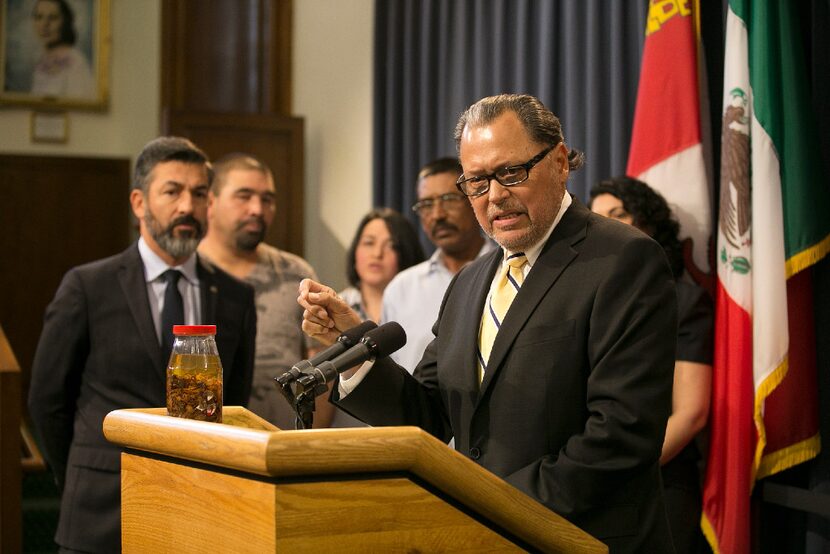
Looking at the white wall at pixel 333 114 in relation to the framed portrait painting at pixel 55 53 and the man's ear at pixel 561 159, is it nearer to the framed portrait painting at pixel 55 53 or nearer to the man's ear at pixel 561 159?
the framed portrait painting at pixel 55 53

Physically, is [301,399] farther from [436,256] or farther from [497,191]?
[436,256]

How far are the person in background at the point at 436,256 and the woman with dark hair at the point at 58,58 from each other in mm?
4744

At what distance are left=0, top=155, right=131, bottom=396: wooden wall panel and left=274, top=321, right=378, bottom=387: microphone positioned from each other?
21.5 feet

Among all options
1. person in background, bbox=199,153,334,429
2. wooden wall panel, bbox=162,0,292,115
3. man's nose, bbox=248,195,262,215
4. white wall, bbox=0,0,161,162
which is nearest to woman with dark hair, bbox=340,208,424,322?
person in background, bbox=199,153,334,429

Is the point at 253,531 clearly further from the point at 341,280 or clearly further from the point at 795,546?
the point at 341,280

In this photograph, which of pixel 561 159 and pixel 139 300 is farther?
pixel 139 300

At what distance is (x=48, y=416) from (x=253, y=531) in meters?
2.06

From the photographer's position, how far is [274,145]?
7.16m

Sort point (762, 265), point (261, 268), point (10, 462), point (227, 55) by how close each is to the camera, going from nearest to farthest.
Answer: point (762, 265), point (10, 462), point (261, 268), point (227, 55)

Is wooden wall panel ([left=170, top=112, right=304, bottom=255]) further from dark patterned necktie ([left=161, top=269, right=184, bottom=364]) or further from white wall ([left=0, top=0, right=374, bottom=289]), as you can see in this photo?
dark patterned necktie ([left=161, top=269, right=184, bottom=364])

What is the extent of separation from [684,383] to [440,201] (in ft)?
4.08

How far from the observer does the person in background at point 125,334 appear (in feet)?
10.3

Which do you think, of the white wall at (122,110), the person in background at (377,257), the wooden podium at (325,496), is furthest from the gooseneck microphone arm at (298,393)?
the white wall at (122,110)

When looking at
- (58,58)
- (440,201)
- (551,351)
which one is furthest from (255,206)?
(58,58)
